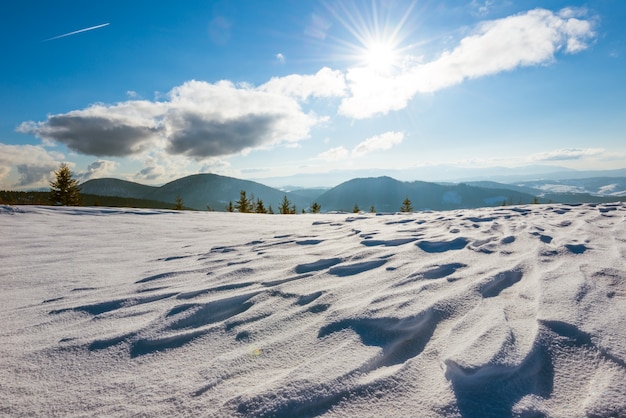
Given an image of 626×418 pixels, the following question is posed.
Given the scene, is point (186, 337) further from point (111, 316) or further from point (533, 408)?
point (533, 408)

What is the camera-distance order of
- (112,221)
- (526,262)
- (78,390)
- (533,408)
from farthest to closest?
(112,221)
(526,262)
(78,390)
(533,408)

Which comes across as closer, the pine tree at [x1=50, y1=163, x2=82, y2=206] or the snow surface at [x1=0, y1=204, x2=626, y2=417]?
the snow surface at [x1=0, y1=204, x2=626, y2=417]

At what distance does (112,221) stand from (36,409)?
23.7ft

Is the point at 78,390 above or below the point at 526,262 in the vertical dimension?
below

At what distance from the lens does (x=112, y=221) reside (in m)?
7.50

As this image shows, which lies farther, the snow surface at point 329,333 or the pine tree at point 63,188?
the pine tree at point 63,188

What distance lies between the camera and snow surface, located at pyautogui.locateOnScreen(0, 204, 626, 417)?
138 centimetres

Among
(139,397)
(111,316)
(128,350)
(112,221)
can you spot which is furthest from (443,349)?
(112,221)

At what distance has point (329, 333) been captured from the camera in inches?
76.2

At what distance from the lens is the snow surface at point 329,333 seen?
4.51ft

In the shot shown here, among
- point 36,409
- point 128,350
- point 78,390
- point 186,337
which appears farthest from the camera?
point 186,337

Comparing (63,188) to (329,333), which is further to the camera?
(63,188)

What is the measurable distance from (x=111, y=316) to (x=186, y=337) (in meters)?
0.88

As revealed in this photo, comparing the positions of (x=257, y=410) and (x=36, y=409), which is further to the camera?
(x=36, y=409)
